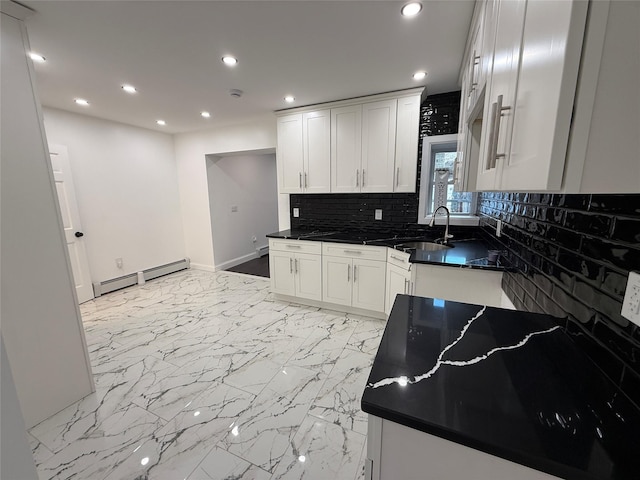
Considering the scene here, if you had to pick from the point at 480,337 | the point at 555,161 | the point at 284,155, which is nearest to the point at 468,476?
the point at 480,337

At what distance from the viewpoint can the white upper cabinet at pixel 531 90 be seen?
0.46 metres

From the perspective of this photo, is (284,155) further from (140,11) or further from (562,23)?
(562,23)

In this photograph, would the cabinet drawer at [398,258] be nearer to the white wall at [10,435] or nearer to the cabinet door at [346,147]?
the cabinet door at [346,147]

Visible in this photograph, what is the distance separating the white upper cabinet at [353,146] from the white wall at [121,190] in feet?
7.87

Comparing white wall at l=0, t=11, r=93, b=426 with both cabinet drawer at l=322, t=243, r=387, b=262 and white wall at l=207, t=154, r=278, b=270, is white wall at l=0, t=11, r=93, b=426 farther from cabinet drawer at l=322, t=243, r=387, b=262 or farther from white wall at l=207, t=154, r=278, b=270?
white wall at l=207, t=154, r=278, b=270

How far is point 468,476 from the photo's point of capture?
60cm

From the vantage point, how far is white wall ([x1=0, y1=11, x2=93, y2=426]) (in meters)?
1.43

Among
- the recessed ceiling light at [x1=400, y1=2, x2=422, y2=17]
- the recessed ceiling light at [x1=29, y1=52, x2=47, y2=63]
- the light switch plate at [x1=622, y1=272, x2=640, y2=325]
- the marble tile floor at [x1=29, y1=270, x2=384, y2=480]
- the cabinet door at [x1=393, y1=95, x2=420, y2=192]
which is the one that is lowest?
the marble tile floor at [x1=29, y1=270, x2=384, y2=480]

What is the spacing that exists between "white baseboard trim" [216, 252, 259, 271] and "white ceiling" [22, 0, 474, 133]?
108 inches

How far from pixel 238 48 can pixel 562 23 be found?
2.02 meters

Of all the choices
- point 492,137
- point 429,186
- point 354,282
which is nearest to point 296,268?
point 354,282

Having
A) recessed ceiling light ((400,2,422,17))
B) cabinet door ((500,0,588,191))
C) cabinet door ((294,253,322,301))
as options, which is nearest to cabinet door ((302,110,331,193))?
cabinet door ((294,253,322,301))

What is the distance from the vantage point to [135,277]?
13.2ft

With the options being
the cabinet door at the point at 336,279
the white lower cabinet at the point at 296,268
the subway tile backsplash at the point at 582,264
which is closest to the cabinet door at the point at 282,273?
the white lower cabinet at the point at 296,268
